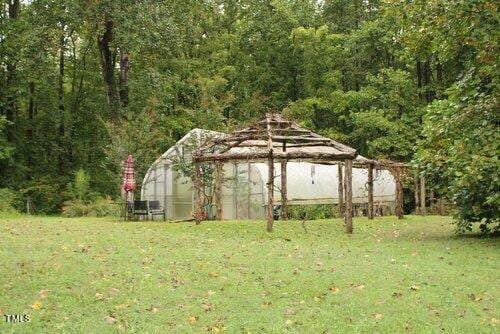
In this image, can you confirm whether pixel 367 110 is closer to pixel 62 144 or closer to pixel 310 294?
pixel 62 144

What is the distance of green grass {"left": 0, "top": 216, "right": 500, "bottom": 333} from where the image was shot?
6742 millimetres

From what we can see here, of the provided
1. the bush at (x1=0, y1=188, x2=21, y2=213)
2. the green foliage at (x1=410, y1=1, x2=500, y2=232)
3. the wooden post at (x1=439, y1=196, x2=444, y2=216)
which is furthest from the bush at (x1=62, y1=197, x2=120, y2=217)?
the wooden post at (x1=439, y1=196, x2=444, y2=216)

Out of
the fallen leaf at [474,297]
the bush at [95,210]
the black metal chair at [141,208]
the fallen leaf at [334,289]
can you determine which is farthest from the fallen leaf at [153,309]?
the bush at [95,210]

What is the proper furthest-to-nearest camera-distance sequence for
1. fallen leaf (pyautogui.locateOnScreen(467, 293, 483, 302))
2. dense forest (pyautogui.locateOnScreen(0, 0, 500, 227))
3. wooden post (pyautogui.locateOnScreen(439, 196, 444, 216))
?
wooden post (pyautogui.locateOnScreen(439, 196, 444, 216))
dense forest (pyautogui.locateOnScreen(0, 0, 500, 227))
fallen leaf (pyautogui.locateOnScreen(467, 293, 483, 302))

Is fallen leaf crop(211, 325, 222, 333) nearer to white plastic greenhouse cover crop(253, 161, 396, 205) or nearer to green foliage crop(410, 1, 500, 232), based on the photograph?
green foliage crop(410, 1, 500, 232)

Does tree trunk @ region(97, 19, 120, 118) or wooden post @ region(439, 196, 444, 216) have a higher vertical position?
tree trunk @ region(97, 19, 120, 118)

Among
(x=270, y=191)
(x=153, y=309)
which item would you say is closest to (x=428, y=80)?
(x=270, y=191)

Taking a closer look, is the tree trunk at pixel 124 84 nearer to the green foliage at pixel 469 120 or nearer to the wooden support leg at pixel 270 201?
the wooden support leg at pixel 270 201

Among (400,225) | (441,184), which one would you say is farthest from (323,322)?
(400,225)

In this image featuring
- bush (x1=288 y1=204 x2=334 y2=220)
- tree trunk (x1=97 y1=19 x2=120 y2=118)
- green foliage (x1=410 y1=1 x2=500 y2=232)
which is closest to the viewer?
green foliage (x1=410 y1=1 x2=500 y2=232)

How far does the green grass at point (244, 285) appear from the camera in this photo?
6.74 meters

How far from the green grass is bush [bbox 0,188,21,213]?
12227 mm

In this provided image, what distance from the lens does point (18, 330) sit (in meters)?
6.04

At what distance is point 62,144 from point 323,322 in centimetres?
2929
